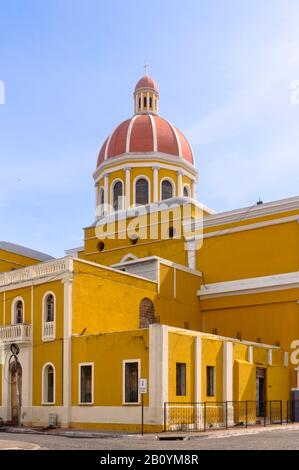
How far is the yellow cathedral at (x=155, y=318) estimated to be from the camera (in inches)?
1037

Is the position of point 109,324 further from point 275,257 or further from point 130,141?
point 130,141

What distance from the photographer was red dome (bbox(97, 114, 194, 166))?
45625 mm

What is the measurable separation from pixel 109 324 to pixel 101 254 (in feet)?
35.8

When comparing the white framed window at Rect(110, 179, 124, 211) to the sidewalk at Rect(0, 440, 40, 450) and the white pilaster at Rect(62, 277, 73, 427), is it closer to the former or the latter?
the white pilaster at Rect(62, 277, 73, 427)

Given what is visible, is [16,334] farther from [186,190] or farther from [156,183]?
[186,190]

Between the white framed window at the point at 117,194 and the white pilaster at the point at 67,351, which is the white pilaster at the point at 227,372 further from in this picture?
the white framed window at the point at 117,194

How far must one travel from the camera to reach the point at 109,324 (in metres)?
30.0

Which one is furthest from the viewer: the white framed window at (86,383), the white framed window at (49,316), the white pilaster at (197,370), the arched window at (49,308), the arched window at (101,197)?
the arched window at (101,197)

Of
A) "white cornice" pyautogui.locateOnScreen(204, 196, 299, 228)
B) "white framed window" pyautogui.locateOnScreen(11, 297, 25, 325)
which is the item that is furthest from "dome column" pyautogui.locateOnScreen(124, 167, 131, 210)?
"white framed window" pyautogui.locateOnScreen(11, 297, 25, 325)

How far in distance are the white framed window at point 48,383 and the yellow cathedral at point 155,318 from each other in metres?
0.06

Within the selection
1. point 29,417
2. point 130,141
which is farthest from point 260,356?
point 130,141

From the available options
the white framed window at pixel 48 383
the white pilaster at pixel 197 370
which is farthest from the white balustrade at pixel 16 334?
the white pilaster at pixel 197 370

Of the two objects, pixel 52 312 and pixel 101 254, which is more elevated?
pixel 101 254

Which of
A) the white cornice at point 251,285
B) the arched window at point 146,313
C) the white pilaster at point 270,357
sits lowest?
the white pilaster at point 270,357
